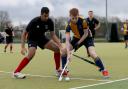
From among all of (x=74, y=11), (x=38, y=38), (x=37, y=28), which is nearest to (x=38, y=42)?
(x=38, y=38)

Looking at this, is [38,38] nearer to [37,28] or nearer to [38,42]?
[38,42]

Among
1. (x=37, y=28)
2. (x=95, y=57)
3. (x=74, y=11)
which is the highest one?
(x=74, y=11)

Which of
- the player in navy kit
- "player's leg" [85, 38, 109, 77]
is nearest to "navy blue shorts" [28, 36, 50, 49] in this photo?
the player in navy kit

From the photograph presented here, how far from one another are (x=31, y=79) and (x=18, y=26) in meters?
64.7

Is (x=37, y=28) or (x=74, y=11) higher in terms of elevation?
(x=74, y=11)

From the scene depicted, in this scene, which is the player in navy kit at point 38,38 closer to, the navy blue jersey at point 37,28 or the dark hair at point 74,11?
the navy blue jersey at point 37,28

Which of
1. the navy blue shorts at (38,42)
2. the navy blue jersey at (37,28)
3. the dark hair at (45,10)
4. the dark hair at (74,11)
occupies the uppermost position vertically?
the dark hair at (45,10)

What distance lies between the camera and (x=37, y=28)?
10805 mm

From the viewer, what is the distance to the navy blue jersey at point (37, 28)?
10.8m

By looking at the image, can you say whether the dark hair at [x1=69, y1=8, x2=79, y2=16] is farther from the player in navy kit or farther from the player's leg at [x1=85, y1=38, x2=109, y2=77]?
the player's leg at [x1=85, y1=38, x2=109, y2=77]

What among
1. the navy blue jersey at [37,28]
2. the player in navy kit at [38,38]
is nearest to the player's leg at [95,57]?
the player in navy kit at [38,38]

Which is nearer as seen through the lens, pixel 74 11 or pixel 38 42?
pixel 74 11

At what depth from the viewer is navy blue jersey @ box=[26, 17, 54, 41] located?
1075 centimetres

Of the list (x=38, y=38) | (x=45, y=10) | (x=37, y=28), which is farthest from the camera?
(x=38, y=38)
